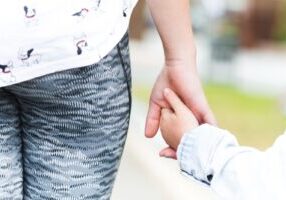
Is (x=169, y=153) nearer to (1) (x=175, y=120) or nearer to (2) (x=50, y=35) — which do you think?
(1) (x=175, y=120)

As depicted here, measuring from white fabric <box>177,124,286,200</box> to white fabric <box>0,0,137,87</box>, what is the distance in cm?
32

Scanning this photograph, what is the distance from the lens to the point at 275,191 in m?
1.27

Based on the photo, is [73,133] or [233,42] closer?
[73,133]

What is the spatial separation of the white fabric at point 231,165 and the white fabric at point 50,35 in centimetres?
32

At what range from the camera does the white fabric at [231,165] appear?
129cm

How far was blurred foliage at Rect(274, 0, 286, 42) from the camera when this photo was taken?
7.39 meters

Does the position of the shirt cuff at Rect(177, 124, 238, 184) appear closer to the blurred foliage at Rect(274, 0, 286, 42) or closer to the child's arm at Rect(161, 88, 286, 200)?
the child's arm at Rect(161, 88, 286, 200)

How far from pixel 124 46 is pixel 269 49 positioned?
6.18m

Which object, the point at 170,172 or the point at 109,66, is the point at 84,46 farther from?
the point at 170,172

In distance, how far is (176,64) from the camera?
1439 mm

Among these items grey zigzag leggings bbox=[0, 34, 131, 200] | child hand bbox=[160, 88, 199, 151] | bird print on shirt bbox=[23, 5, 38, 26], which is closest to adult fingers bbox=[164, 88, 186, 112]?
child hand bbox=[160, 88, 199, 151]

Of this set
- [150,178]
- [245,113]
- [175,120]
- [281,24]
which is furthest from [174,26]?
[281,24]

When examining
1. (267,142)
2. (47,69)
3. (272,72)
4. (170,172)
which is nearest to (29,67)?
(47,69)

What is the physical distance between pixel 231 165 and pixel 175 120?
7.4 inches
